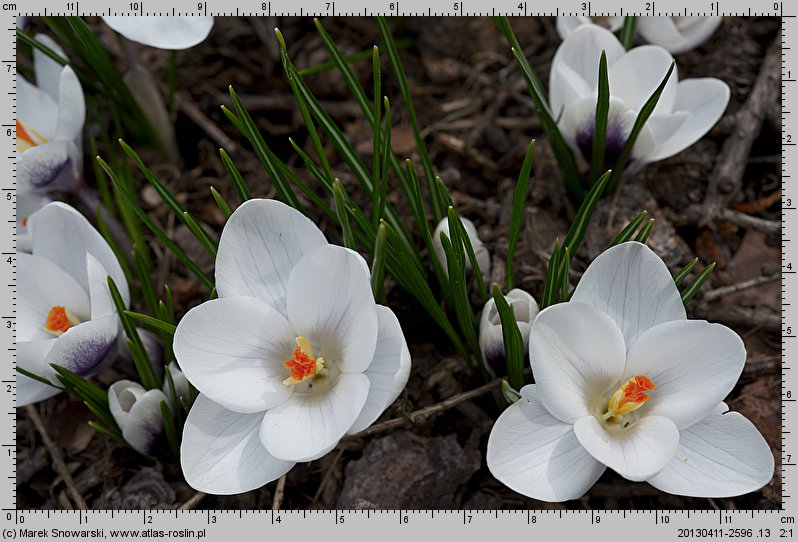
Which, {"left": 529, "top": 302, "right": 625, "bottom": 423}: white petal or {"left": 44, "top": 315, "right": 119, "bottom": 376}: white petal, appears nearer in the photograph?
{"left": 529, "top": 302, "right": 625, "bottom": 423}: white petal

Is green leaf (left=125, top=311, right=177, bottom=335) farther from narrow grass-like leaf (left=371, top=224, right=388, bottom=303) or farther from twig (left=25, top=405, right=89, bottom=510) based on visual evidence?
twig (left=25, top=405, right=89, bottom=510)

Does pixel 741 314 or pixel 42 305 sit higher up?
pixel 42 305

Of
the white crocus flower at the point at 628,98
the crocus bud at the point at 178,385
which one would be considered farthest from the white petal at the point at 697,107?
the crocus bud at the point at 178,385

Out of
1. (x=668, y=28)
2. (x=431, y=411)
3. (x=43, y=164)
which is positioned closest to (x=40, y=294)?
(x=43, y=164)

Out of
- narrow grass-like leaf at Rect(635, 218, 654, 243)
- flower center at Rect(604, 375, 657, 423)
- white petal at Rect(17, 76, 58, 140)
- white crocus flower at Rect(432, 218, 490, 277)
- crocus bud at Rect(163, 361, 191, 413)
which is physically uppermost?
white petal at Rect(17, 76, 58, 140)

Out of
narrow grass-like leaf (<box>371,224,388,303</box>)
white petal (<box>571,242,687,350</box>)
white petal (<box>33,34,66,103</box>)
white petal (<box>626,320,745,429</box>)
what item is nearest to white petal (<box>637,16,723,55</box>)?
white petal (<box>571,242,687,350</box>)

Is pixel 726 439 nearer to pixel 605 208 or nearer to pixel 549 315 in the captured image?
pixel 549 315

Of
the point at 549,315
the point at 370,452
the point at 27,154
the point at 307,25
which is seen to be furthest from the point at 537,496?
the point at 307,25
